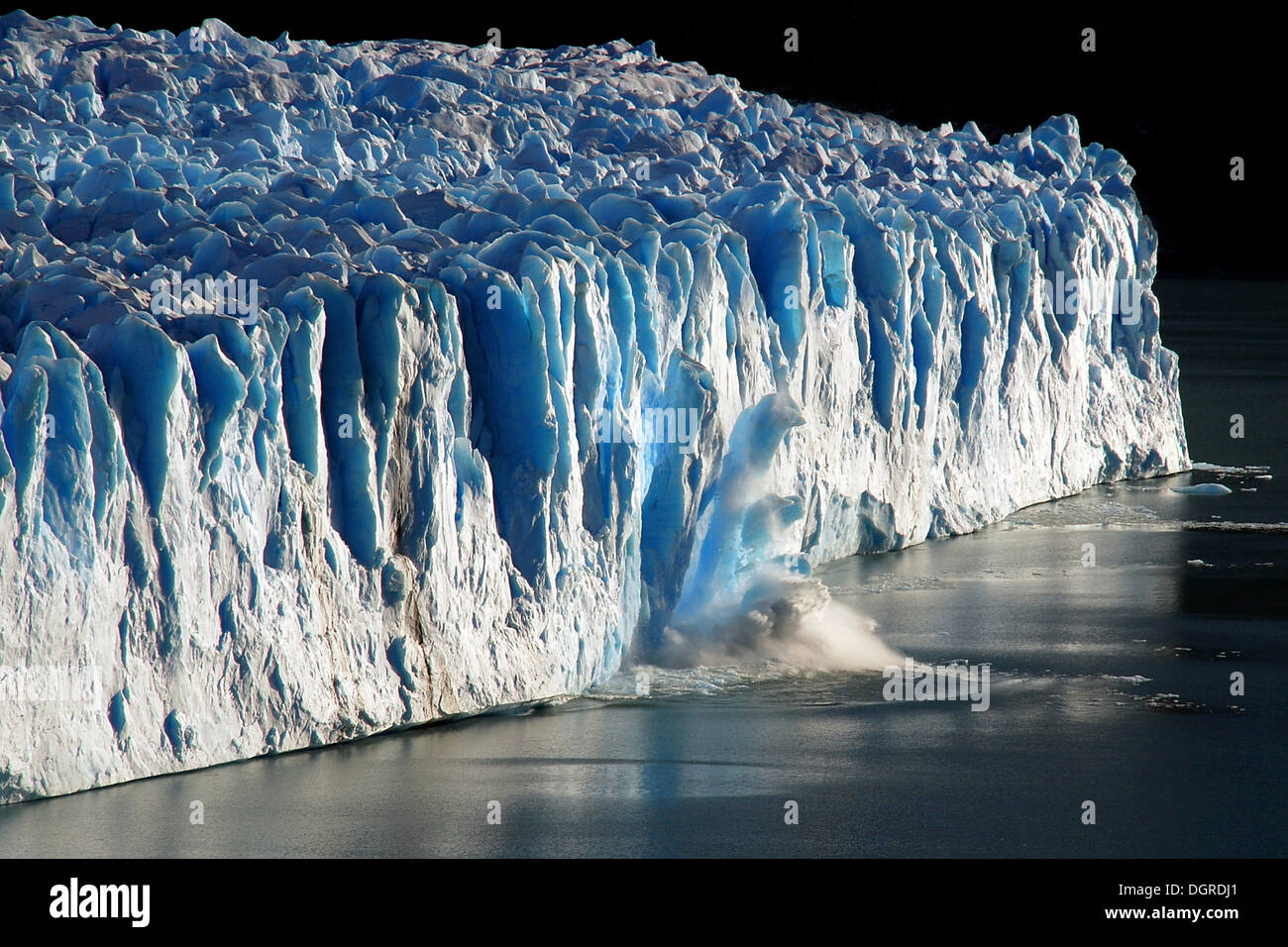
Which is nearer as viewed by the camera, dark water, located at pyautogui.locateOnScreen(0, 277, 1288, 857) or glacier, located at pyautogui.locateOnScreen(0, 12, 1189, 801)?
dark water, located at pyautogui.locateOnScreen(0, 277, 1288, 857)

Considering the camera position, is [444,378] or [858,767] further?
[444,378]

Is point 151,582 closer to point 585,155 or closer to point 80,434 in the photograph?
point 80,434

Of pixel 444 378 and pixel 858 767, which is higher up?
pixel 444 378

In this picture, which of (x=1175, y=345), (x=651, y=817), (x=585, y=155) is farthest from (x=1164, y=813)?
(x=1175, y=345)

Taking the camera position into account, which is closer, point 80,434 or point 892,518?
point 80,434

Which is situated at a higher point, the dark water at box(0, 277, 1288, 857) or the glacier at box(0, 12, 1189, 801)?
the glacier at box(0, 12, 1189, 801)
